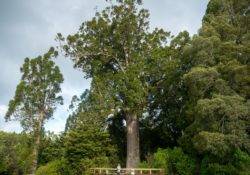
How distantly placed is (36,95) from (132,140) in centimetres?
1348

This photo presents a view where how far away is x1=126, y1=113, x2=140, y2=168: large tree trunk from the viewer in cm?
3556

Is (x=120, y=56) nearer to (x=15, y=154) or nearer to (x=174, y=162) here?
(x=174, y=162)

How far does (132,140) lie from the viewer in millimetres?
35875

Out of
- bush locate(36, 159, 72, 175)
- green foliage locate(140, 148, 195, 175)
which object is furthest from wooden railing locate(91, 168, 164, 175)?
bush locate(36, 159, 72, 175)

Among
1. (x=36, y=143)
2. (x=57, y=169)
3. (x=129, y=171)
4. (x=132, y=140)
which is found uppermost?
(x=36, y=143)

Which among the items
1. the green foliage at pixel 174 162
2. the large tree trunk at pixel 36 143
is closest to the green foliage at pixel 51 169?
the large tree trunk at pixel 36 143

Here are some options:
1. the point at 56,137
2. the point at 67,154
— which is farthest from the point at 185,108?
the point at 56,137

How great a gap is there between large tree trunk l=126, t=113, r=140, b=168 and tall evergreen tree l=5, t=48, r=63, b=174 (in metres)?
12.5

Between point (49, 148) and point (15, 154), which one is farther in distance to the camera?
point (15, 154)

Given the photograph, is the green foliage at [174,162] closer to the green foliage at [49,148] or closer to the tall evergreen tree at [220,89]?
the tall evergreen tree at [220,89]

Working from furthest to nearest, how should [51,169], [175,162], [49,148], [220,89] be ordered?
[49,148] < [51,169] < [175,162] < [220,89]

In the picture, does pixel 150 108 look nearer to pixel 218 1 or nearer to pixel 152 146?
pixel 152 146

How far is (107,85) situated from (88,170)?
673cm

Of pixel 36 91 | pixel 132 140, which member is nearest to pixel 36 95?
pixel 36 91
